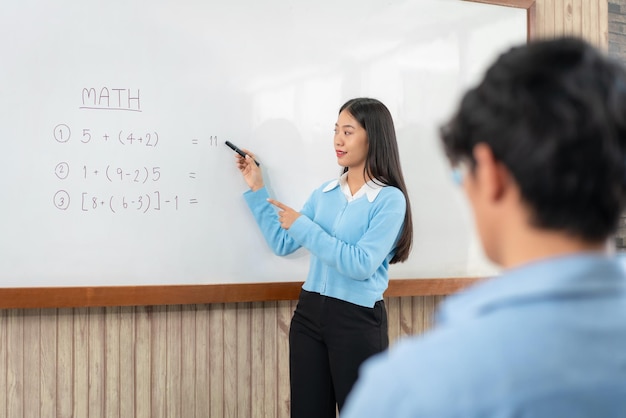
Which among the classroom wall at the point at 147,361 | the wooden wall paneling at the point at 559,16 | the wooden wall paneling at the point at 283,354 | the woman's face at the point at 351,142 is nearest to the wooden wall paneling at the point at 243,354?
the classroom wall at the point at 147,361

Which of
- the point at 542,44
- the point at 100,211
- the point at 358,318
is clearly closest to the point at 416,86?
the point at 358,318

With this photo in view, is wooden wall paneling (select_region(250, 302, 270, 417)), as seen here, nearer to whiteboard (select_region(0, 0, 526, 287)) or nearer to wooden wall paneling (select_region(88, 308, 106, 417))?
whiteboard (select_region(0, 0, 526, 287))

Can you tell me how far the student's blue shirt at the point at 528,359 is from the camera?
0.50 metres

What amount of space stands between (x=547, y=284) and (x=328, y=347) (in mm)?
1506

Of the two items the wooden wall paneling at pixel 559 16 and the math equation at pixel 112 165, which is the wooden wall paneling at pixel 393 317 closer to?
the math equation at pixel 112 165

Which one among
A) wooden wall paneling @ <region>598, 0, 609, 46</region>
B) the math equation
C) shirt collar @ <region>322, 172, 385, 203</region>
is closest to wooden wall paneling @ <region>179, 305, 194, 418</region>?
the math equation

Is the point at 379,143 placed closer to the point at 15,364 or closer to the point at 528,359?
the point at 15,364

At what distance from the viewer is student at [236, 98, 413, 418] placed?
6.35ft

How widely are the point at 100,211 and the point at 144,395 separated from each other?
58cm

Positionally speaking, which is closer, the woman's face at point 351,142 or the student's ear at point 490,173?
the student's ear at point 490,173

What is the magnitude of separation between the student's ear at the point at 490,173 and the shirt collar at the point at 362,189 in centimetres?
141

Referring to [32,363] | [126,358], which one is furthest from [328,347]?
[32,363]

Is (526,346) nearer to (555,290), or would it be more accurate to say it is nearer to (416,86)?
(555,290)

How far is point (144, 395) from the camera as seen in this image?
2.13 metres
